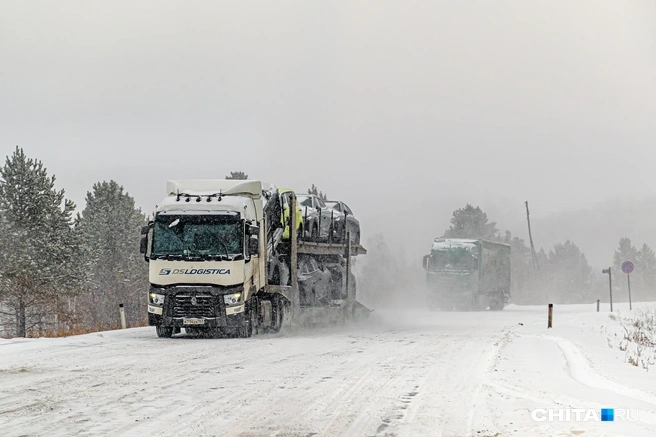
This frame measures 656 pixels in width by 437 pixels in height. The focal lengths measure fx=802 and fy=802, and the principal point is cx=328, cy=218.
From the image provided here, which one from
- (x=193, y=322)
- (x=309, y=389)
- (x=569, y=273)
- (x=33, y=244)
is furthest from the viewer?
(x=569, y=273)

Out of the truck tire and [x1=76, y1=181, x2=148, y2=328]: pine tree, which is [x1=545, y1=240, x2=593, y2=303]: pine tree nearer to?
[x1=76, y1=181, x2=148, y2=328]: pine tree

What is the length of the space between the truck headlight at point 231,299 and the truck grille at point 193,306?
0.98 ft

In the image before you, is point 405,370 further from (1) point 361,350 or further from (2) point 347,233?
(2) point 347,233

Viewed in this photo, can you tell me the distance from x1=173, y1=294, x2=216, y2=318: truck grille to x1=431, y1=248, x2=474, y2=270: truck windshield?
26.4 meters

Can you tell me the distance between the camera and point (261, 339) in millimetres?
18594

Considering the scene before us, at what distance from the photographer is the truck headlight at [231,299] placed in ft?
60.0

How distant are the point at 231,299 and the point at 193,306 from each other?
877mm

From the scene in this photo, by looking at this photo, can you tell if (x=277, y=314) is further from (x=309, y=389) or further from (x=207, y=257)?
(x=309, y=389)

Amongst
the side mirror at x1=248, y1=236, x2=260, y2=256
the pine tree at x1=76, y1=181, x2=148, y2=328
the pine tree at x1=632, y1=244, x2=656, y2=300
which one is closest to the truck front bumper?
the side mirror at x1=248, y1=236, x2=260, y2=256

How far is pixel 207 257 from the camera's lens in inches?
728

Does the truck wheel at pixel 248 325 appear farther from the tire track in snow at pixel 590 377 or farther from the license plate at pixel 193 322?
the tire track in snow at pixel 590 377

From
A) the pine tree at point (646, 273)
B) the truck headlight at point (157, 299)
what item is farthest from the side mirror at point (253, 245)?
the pine tree at point (646, 273)

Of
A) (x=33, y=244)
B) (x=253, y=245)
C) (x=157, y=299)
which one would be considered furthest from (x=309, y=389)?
(x=33, y=244)

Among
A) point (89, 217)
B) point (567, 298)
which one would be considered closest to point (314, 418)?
point (89, 217)
